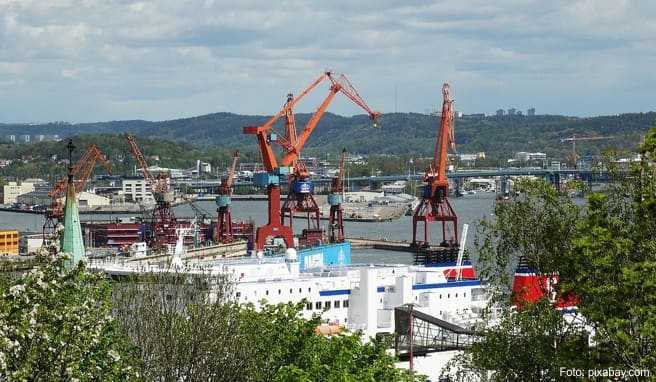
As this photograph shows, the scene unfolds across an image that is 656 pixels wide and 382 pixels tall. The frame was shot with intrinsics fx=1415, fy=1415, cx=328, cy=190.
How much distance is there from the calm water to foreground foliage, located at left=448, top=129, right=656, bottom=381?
4711 cm

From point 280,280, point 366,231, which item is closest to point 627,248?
A: point 280,280

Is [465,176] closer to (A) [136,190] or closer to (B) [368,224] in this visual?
(B) [368,224]

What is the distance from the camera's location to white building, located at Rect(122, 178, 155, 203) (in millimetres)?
134375

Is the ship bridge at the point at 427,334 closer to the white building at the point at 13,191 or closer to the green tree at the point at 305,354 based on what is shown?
the green tree at the point at 305,354

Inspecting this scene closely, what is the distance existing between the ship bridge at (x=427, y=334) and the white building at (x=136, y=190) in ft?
360

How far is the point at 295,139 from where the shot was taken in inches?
2295

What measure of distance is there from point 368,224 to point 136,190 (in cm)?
3787

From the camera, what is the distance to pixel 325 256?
1708 inches

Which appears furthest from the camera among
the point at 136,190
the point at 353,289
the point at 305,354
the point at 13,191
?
the point at 136,190

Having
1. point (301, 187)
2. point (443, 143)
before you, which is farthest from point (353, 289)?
point (443, 143)

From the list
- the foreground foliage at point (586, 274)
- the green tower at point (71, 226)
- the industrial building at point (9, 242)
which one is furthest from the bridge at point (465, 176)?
the foreground foliage at point (586, 274)

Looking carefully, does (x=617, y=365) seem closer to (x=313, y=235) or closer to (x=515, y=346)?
(x=515, y=346)

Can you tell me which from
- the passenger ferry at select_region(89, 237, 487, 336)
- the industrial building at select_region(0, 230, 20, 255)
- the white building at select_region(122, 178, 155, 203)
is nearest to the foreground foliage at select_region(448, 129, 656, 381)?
the passenger ferry at select_region(89, 237, 487, 336)

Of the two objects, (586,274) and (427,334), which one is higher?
(586,274)
